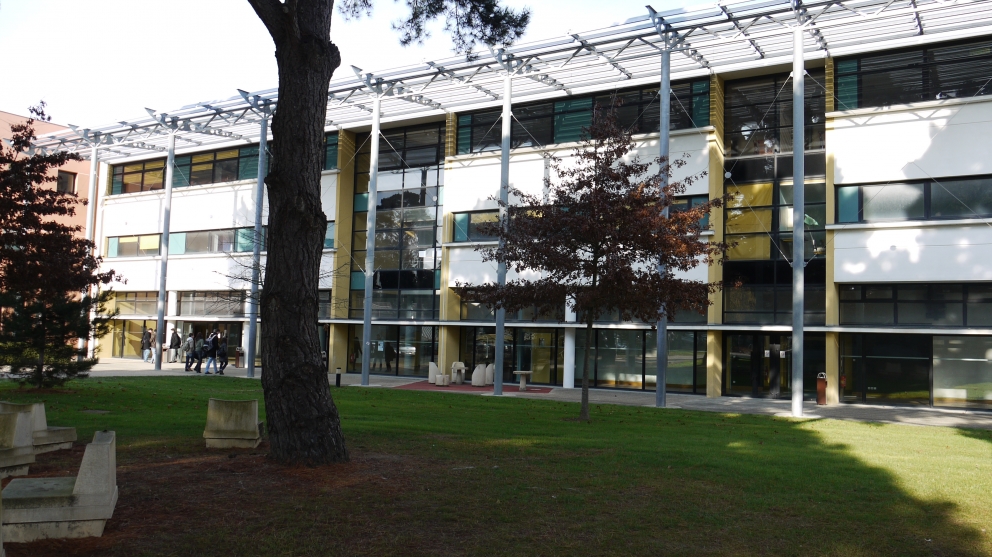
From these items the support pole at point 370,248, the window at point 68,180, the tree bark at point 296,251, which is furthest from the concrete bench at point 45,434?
the window at point 68,180

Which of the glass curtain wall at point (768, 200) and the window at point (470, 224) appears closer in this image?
the glass curtain wall at point (768, 200)

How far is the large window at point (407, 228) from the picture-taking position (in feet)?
114

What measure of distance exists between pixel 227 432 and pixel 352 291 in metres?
26.9

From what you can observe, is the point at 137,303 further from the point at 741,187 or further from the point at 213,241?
the point at 741,187

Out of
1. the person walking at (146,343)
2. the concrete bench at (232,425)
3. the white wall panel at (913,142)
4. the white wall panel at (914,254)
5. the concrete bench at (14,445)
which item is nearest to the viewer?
the concrete bench at (14,445)

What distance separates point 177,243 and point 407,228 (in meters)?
14.6

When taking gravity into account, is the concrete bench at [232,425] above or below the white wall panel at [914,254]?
below

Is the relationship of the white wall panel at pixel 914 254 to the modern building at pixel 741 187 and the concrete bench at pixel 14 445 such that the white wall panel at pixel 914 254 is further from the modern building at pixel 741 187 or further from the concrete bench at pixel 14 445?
the concrete bench at pixel 14 445

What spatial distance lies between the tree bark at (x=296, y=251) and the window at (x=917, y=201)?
65.5 ft

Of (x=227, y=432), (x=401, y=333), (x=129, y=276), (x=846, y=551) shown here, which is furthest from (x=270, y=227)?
(x=129, y=276)

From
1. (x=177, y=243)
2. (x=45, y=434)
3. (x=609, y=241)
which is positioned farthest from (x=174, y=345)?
(x=45, y=434)

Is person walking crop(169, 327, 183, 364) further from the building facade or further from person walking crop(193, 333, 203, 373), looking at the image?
the building facade

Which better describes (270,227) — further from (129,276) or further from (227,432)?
(129,276)

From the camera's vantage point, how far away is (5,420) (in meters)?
8.60
